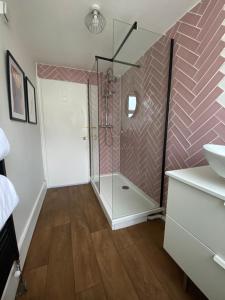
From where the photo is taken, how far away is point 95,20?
1247mm

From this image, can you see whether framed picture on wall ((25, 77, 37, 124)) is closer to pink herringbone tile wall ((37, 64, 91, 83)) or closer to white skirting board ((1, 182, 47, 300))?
pink herringbone tile wall ((37, 64, 91, 83))

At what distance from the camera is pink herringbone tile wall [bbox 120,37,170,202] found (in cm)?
162

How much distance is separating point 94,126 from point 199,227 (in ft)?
7.12

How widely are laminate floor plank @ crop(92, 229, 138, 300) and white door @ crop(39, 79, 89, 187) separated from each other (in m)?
1.45

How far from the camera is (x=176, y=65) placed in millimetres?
1373

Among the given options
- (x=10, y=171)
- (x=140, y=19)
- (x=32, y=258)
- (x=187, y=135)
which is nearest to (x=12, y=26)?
(x=140, y=19)

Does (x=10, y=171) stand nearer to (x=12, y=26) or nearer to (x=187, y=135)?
(x=12, y=26)

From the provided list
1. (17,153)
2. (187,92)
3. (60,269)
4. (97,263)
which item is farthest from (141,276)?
(187,92)

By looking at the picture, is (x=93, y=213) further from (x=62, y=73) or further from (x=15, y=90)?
(x=62, y=73)

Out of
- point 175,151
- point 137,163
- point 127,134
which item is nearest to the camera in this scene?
point 175,151

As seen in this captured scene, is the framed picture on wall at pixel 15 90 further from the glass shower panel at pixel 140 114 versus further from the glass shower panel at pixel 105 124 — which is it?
the glass shower panel at pixel 105 124

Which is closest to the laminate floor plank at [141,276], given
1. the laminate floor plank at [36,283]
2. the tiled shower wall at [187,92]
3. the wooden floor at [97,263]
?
the wooden floor at [97,263]

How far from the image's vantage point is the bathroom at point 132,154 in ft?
2.70

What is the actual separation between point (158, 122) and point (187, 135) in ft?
1.54
